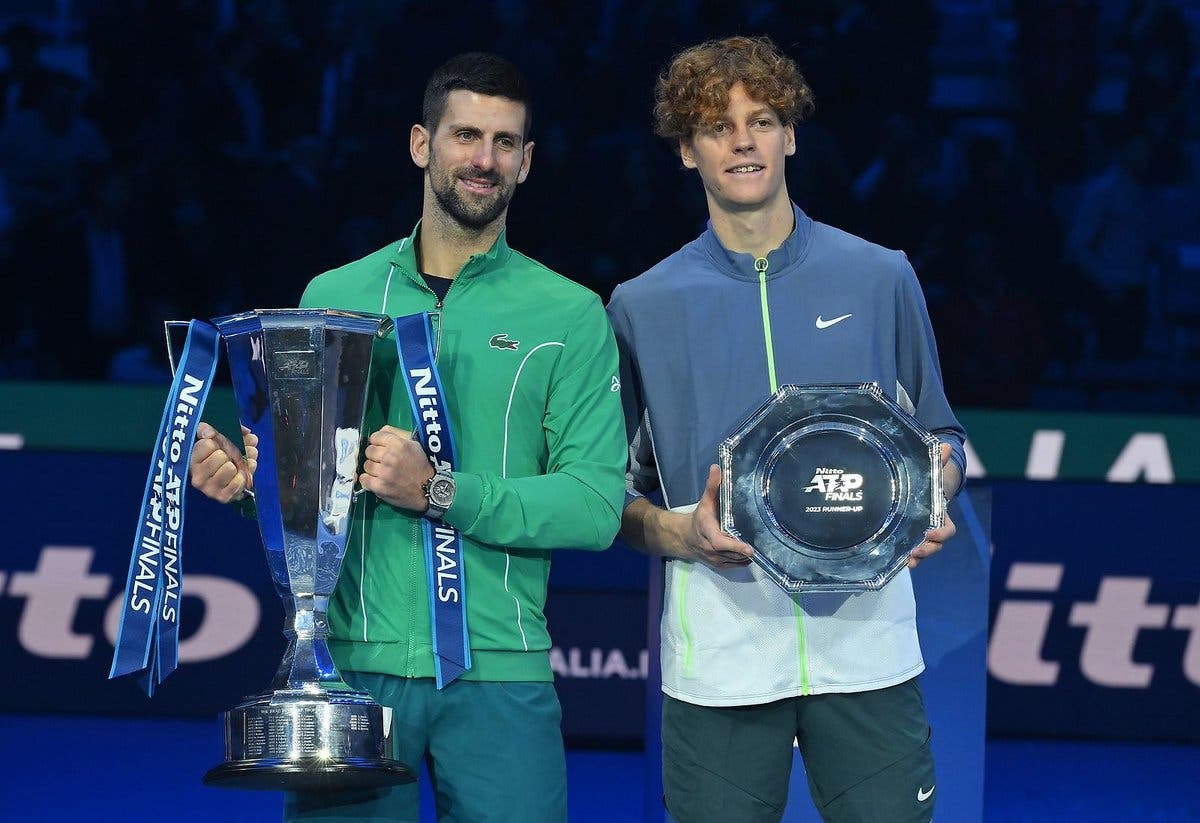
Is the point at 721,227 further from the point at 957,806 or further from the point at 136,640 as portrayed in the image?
the point at 957,806

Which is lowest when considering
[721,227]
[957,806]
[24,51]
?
[957,806]

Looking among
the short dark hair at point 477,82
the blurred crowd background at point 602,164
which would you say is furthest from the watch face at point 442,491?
the blurred crowd background at point 602,164

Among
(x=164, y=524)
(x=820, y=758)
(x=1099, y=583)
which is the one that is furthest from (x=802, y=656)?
(x=1099, y=583)

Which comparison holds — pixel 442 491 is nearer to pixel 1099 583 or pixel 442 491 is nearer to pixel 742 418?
pixel 742 418

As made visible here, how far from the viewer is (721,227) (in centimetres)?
284

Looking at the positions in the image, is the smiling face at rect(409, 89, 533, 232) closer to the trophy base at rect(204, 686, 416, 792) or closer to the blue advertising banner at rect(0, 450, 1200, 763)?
the trophy base at rect(204, 686, 416, 792)

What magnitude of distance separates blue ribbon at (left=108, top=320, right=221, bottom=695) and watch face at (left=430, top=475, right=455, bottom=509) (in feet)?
1.27

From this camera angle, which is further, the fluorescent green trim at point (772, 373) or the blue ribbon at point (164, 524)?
the fluorescent green trim at point (772, 373)

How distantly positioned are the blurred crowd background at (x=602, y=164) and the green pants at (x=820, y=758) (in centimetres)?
500

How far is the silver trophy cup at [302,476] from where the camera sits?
94.8 inches

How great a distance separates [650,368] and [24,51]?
657cm

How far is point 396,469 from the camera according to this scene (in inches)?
94.8

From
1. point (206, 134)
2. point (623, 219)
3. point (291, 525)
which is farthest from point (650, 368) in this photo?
point (206, 134)

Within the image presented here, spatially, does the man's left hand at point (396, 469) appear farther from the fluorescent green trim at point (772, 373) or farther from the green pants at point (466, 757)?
the fluorescent green trim at point (772, 373)
